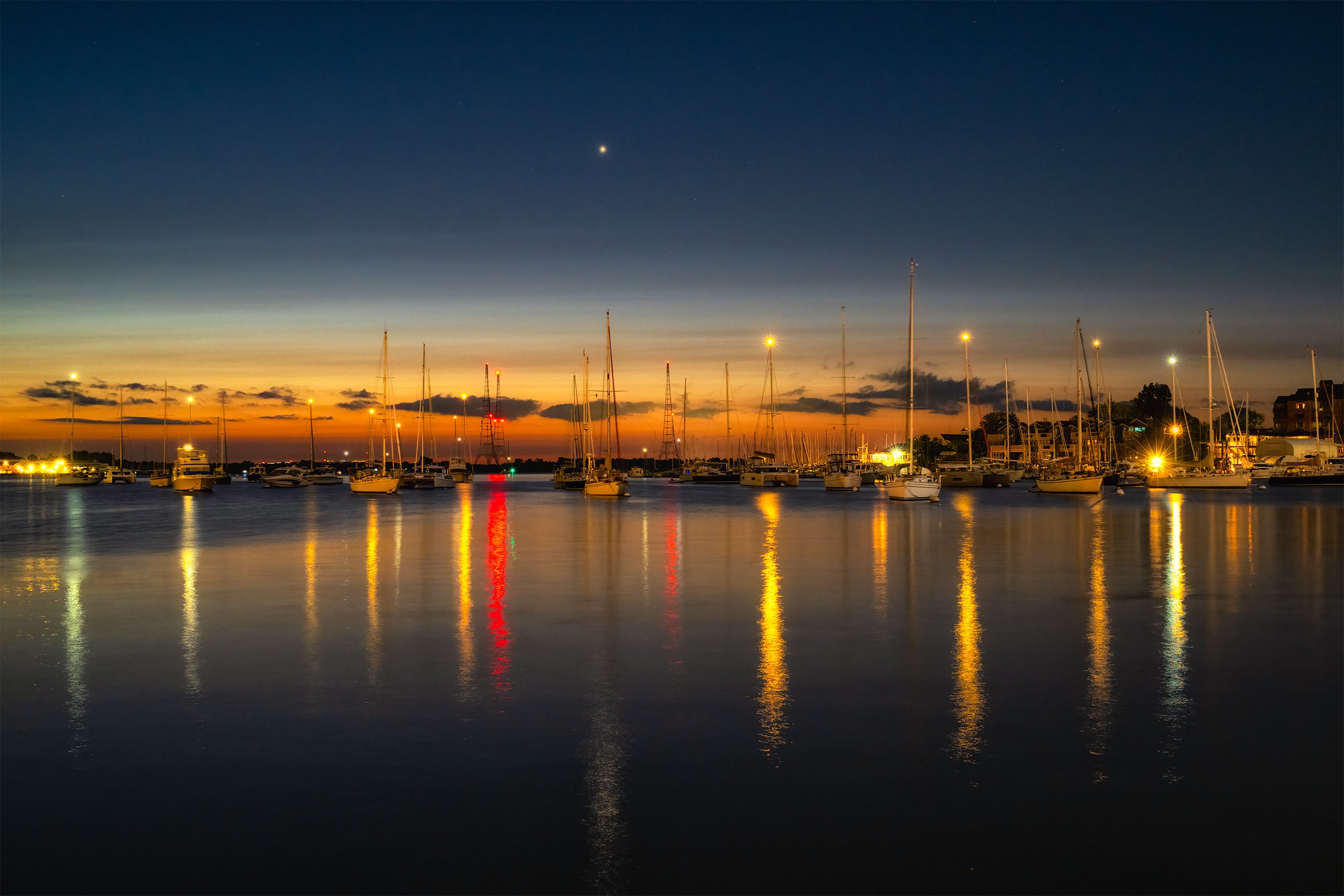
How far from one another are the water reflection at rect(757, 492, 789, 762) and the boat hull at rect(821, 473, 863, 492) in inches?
3243

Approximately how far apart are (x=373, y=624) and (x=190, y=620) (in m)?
3.71

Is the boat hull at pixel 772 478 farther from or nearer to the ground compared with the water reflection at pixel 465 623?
farther from the ground

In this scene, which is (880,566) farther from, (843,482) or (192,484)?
(192,484)

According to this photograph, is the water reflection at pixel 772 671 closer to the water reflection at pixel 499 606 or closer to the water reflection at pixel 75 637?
the water reflection at pixel 499 606

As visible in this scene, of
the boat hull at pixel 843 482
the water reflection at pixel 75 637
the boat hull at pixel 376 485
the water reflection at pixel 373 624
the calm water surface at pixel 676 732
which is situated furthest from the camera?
the boat hull at pixel 376 485

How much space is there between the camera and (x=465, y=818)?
8164 mm

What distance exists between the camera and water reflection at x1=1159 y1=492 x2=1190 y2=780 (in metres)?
10.5

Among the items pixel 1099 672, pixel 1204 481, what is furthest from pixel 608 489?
pixel 1099 672

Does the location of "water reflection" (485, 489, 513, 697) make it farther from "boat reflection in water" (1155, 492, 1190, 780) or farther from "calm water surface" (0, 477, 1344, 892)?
"boat reflection in water" (1155, 492, 1190, 780)

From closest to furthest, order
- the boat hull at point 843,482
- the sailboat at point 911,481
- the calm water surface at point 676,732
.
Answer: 1. the calm water surface at point 676,732
2. the sailboat at point 911,481
3. the boat hull at point 843,482

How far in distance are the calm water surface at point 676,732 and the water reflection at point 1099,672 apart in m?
0.08

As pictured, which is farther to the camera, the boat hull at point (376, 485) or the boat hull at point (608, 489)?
the boat hull at point (376, 485)

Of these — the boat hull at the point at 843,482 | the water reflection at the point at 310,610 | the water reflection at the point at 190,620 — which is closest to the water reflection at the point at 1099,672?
the water reflection at the point at 310,610

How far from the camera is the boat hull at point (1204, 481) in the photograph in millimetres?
105250
